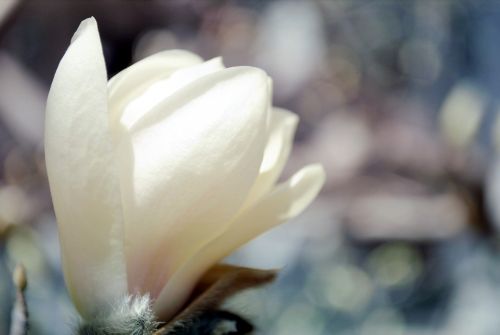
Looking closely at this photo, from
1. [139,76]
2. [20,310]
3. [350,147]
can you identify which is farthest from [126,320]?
[350,147]

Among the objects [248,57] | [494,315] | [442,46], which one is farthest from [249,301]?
[442,46]

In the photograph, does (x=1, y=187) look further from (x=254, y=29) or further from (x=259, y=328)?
(x=259, y=328)

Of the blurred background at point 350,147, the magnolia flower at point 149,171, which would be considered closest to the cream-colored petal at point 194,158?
the magnolia flower at point 149,171

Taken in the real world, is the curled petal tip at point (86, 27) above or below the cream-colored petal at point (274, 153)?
above

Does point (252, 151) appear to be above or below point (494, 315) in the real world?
above

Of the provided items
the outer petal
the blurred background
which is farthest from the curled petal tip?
the blurred background

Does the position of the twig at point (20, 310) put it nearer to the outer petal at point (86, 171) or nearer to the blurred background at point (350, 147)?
the outer petal at point (86, 171)

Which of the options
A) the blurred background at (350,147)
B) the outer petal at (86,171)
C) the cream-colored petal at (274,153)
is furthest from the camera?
the blurred background at (350,147)

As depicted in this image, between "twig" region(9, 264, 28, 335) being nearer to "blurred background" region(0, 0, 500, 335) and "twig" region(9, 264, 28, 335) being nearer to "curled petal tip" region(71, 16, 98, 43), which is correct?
"curled petal tip" region(71, 16, 98, 43)
